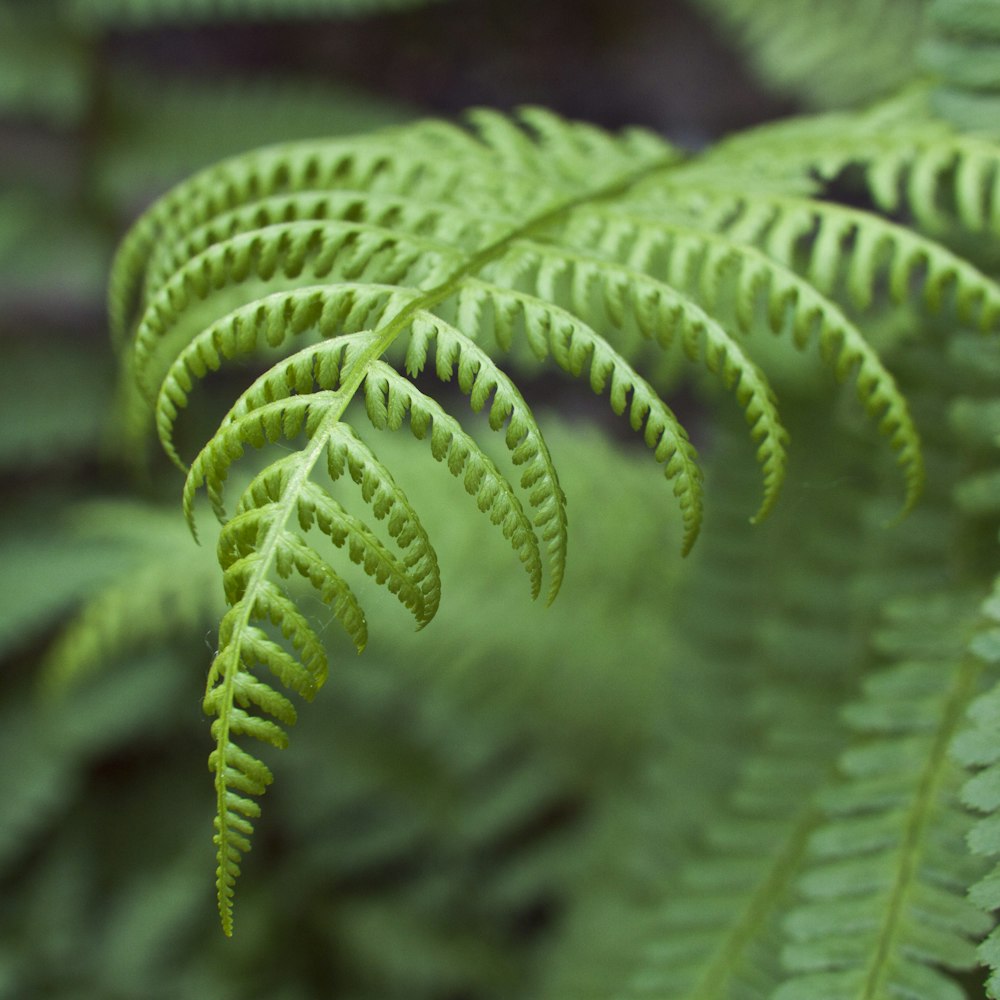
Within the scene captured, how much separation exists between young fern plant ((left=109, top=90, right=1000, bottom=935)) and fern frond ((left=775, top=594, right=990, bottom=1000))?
0.82ft

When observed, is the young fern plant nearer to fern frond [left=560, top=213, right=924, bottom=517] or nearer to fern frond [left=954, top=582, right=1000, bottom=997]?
fern frond [left=560, top=213, right=924, bottom=517]

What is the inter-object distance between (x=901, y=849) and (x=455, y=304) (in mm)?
566

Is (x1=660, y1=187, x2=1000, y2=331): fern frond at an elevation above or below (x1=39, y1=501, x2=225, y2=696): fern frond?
above

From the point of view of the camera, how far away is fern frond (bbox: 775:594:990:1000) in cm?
78

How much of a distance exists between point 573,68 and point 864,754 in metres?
2.25

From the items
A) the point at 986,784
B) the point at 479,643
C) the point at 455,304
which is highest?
the point at 455,304

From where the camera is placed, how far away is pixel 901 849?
2.72 ft

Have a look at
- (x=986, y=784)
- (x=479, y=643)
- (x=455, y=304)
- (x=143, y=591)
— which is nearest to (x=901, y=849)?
(x=986, y=784)

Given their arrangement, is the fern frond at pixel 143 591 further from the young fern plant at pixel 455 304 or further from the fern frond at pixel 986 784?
the fern frond at pixel 986 784

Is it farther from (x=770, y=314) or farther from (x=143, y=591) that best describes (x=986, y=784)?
(x=143, y=591)

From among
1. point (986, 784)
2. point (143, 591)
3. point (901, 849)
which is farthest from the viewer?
point (143, 591)

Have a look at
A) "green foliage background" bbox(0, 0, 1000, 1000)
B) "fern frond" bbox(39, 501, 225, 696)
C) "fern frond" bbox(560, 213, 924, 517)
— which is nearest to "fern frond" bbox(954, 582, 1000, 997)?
"green foliage background" bbox(0, 0, 1000, 1000)

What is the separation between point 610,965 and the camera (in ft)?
Answer: 4.20

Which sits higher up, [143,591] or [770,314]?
[770,314]
